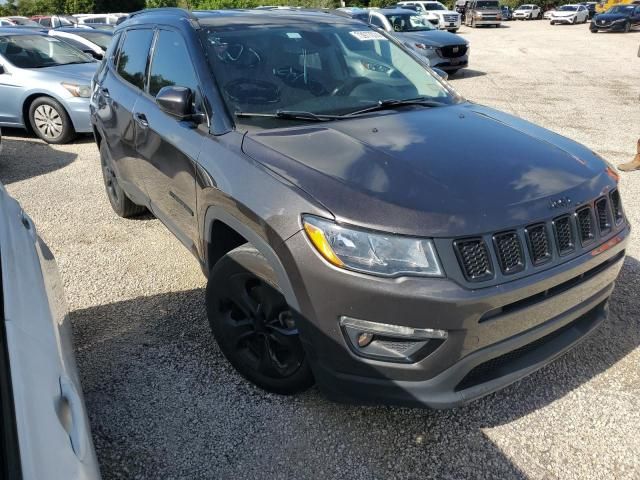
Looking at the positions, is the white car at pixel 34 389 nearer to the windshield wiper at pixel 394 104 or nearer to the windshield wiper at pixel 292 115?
the windshield wiper at pixel 292 115

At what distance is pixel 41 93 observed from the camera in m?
7.85

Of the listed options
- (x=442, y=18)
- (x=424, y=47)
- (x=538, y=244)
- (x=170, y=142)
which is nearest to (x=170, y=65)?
(x=170, y=142)

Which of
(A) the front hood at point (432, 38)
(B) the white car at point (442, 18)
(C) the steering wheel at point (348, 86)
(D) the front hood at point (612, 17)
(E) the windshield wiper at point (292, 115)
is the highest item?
(C) the steering wheel at point (348, 86)

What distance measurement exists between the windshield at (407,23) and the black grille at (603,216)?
44.7 feet

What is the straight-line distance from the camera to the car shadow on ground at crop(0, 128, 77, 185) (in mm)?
6801

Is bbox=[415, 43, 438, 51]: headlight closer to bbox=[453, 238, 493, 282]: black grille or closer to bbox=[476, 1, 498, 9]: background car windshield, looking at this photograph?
bbox=[453, 238, 493, 282]: black grille

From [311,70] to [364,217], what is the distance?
60.3 inches

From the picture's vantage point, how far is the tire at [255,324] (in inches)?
95.4

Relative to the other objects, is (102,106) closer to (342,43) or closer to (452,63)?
(342,43)

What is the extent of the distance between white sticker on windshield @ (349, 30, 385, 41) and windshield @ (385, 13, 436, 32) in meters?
12.0

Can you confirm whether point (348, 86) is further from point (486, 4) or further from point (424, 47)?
point (486, 4)

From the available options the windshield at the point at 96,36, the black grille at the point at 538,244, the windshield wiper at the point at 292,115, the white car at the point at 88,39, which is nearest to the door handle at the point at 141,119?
the windshield wiper at the point at 292,115

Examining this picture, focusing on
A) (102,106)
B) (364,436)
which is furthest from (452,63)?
(364,436)

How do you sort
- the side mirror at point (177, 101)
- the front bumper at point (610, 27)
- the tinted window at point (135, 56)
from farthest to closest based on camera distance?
the front bumper at point (610, 27) < the tinted window at point (135, 56) < the side mirror at point (177, 101)
